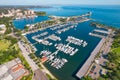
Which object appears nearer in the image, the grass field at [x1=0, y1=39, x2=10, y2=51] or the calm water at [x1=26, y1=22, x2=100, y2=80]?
the calm water at [x1=26, y1=22, x2=100, y2=80]

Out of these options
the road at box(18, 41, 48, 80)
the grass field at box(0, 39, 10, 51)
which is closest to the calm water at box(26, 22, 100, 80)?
the road at box(18, 41, 48, 80)

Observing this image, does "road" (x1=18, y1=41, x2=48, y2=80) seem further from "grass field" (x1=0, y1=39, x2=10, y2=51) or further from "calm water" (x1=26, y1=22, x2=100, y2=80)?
"grass field" (x1=0, y1=39, x2=10, y2=51)

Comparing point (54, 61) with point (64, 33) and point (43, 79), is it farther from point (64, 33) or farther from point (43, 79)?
point (64, 33)

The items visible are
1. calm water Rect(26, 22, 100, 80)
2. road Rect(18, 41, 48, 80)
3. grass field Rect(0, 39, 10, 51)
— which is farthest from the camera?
grass field Rect(0, 39, 10, 51)

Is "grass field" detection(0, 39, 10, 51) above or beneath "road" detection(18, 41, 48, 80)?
beneath

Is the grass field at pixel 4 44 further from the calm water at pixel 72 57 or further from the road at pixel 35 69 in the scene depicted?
the calm water at pixel 72 57

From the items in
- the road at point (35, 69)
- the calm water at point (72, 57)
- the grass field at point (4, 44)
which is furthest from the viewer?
the grass field at point (4, 44)

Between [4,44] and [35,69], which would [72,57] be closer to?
[35,69]

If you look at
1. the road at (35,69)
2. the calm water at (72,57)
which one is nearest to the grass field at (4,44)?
the road at (35,69)

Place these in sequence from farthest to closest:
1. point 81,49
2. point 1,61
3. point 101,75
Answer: point 81,49, point 1,61, point 101,75

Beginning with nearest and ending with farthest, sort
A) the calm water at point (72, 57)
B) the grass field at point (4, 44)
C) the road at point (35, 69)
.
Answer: the road at point (35, 69) < the calm water at point (72, 57) < the grass field at point (4, 44)

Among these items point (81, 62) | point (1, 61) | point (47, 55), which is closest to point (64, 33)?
point (47, 55)
